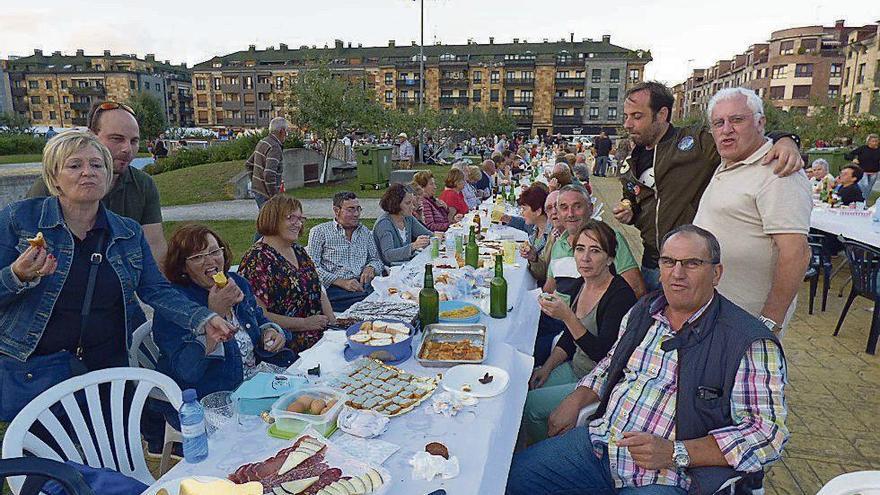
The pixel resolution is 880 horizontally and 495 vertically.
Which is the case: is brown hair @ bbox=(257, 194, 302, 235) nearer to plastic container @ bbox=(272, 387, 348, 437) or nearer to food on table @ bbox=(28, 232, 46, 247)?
food on table @ bbox=(28, 232, 46, 247)

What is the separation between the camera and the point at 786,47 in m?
56.1

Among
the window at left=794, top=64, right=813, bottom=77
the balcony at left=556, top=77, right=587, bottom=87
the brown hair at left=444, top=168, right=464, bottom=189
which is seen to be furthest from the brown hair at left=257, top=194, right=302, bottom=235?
the balcony at left=556, top=77, right=587, bottom=87

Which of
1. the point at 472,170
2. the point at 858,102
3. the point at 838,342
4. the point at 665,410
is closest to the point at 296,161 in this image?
the point at 472,170

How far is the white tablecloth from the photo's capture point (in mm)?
6035

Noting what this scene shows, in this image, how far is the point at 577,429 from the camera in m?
2.51

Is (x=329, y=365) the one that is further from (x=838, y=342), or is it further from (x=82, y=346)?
(x=838, y=342)

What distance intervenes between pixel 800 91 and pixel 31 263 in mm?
64072

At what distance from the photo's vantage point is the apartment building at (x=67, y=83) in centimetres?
7625

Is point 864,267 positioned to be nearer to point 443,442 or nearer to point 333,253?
point 333,253

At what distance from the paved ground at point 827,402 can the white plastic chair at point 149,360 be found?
335 centimetres

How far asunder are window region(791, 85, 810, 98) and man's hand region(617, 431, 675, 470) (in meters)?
61.9

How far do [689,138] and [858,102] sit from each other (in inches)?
1964

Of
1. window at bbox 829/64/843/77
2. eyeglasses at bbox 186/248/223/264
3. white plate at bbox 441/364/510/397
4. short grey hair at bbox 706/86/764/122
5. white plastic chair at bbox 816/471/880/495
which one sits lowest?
white plastic chair at bbox 816/471/880/495

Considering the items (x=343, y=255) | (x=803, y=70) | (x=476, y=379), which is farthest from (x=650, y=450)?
(x=803, y=70)
